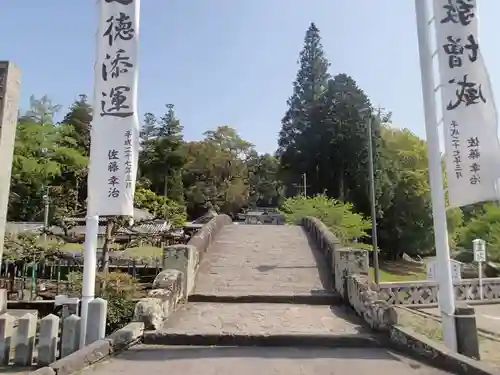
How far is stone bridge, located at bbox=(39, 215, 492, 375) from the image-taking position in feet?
18.3

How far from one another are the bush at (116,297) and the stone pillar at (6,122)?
14.6 feet

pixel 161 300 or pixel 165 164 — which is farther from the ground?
pixel 165 164

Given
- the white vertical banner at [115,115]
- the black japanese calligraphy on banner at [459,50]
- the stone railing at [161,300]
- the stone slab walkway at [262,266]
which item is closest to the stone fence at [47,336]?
the stone railing at [161,300]

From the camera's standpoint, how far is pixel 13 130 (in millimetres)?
7973

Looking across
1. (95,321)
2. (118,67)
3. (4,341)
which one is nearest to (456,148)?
(118,67)

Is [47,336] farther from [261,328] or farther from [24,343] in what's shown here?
[261,328]

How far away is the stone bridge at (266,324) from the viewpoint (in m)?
5.57

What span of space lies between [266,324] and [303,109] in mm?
40914

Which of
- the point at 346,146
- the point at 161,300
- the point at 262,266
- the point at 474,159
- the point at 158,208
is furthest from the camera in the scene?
the point at 346,146

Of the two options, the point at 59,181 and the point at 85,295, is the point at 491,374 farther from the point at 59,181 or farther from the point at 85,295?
the point at 59,181

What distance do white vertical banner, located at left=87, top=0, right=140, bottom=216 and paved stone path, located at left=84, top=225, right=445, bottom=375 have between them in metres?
2.28

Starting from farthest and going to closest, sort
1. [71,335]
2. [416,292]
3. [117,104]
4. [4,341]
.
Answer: [416,292]
[4,341]
[117,104]
[71,335]

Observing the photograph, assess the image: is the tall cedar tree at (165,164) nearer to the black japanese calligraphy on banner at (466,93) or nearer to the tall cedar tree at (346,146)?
the tall cedar tree at (346,146)

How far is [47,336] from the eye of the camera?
684 centimetres
